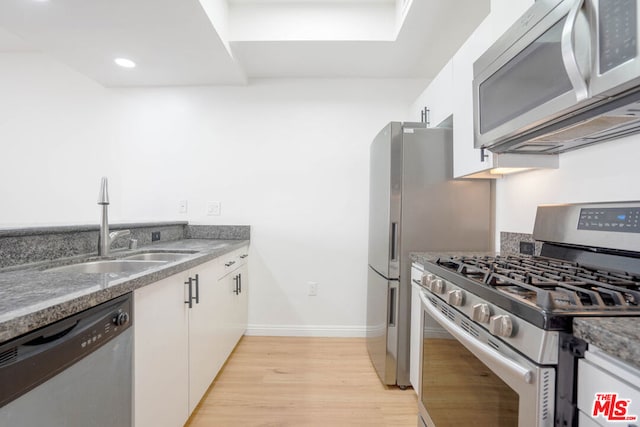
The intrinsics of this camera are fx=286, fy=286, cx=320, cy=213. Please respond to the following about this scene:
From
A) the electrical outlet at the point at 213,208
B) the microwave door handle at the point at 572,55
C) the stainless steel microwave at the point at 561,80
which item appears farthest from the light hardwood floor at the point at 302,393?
the microwave door handle at the point at 572,55

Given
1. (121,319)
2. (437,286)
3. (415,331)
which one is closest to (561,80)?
(437,286)

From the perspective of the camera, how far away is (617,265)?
1.02 meters

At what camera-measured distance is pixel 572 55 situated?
2.49 ft

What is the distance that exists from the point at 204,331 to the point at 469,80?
197 cm

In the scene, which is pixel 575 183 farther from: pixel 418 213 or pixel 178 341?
pixel 178 341

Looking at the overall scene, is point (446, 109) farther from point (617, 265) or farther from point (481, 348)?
point (481, 348)

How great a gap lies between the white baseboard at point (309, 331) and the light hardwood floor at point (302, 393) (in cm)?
24

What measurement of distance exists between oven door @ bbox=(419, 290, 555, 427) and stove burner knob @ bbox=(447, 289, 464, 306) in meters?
0.04

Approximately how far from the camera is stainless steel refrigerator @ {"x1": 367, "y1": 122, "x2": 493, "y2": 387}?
5.71ft

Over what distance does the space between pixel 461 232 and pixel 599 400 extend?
1254 millimetres

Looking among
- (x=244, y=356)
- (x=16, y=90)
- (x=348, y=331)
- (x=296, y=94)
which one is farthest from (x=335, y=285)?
(x=16, y=90)

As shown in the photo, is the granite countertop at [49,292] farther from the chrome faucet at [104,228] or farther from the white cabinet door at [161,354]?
the chrome faucet at [104,228]

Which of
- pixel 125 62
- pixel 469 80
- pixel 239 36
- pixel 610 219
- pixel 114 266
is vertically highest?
pixel 239 36

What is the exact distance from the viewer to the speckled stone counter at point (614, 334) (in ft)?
1.67
